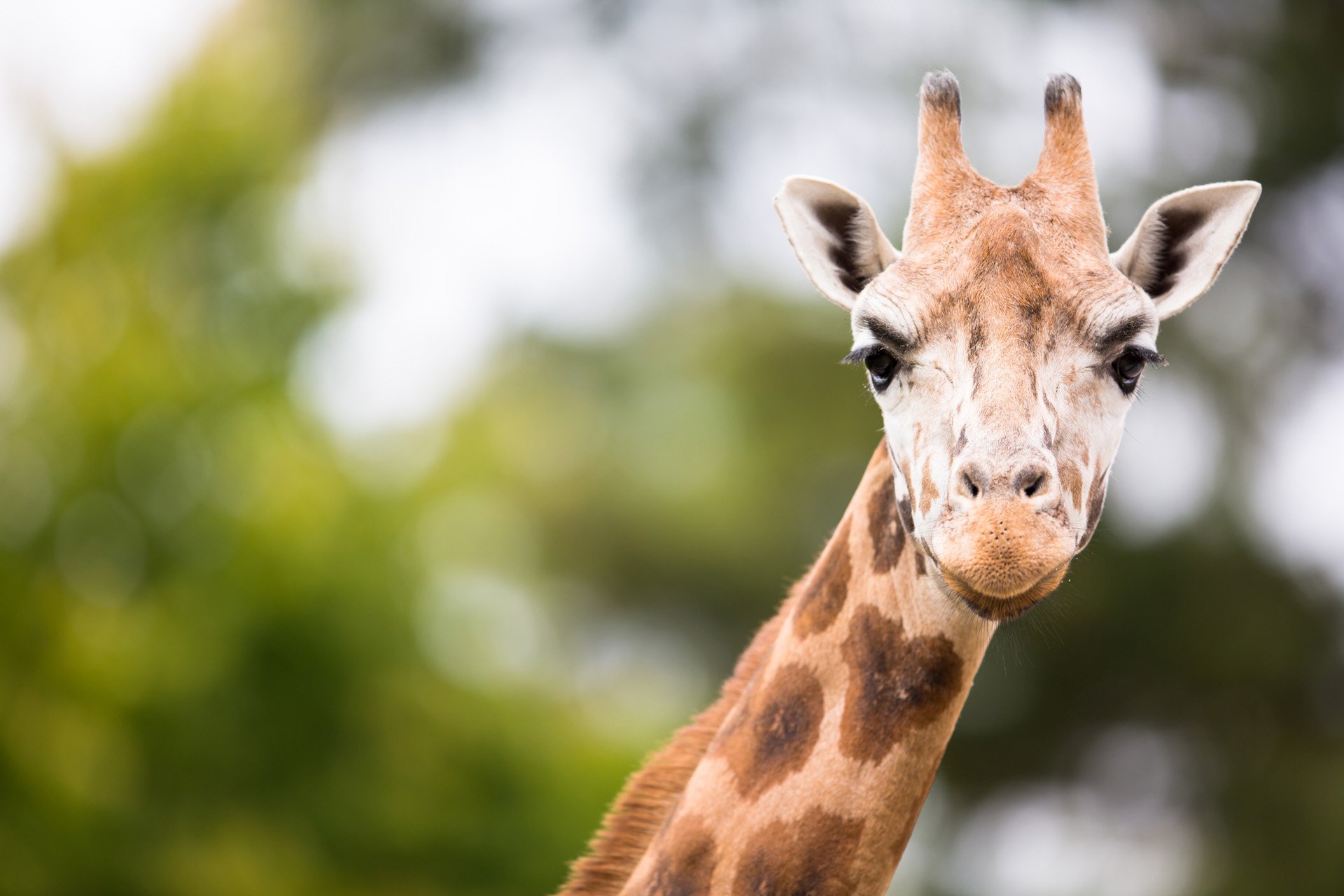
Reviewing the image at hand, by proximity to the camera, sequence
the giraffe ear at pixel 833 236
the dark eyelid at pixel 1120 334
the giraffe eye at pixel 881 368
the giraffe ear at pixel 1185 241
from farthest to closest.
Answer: the giraffe ear at pixel 833 236
the giraffe ear at pixel 1185 241
the giraffe eye at pixel 881 368
the dark eyelid at pixel 1120 334

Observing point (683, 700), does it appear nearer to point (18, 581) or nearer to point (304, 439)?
point (304, 439)

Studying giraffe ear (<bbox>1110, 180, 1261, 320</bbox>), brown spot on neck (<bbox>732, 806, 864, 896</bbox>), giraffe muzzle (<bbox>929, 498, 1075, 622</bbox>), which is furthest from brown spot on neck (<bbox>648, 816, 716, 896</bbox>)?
giraffe ear (<bbox>1110, 180, 1261, 320</bbox>)

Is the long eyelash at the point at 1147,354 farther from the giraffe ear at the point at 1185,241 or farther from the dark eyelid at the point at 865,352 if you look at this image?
the dark eyelid at the point at 865,352

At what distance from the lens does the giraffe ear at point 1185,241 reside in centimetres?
441

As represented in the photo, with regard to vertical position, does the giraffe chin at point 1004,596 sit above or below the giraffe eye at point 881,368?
below

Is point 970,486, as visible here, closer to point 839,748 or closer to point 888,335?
point 888,335

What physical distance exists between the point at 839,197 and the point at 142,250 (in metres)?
12.8

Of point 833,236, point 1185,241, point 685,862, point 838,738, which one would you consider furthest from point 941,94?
point 685,862

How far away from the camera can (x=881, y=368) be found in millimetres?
4172

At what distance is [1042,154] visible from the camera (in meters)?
4.57

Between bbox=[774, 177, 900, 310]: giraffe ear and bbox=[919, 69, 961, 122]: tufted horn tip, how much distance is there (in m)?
0.48

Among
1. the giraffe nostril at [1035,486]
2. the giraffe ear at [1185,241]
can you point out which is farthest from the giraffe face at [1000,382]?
the giraffe ear at [1185,241]

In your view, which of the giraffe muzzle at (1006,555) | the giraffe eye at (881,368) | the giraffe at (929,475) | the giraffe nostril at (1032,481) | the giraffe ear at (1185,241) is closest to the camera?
the giraffe muzzle at (1006,555)

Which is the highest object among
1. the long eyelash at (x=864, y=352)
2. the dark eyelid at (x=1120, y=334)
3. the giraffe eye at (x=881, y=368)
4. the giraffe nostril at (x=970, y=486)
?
the dark eyelid at (x=1120, y=334)
